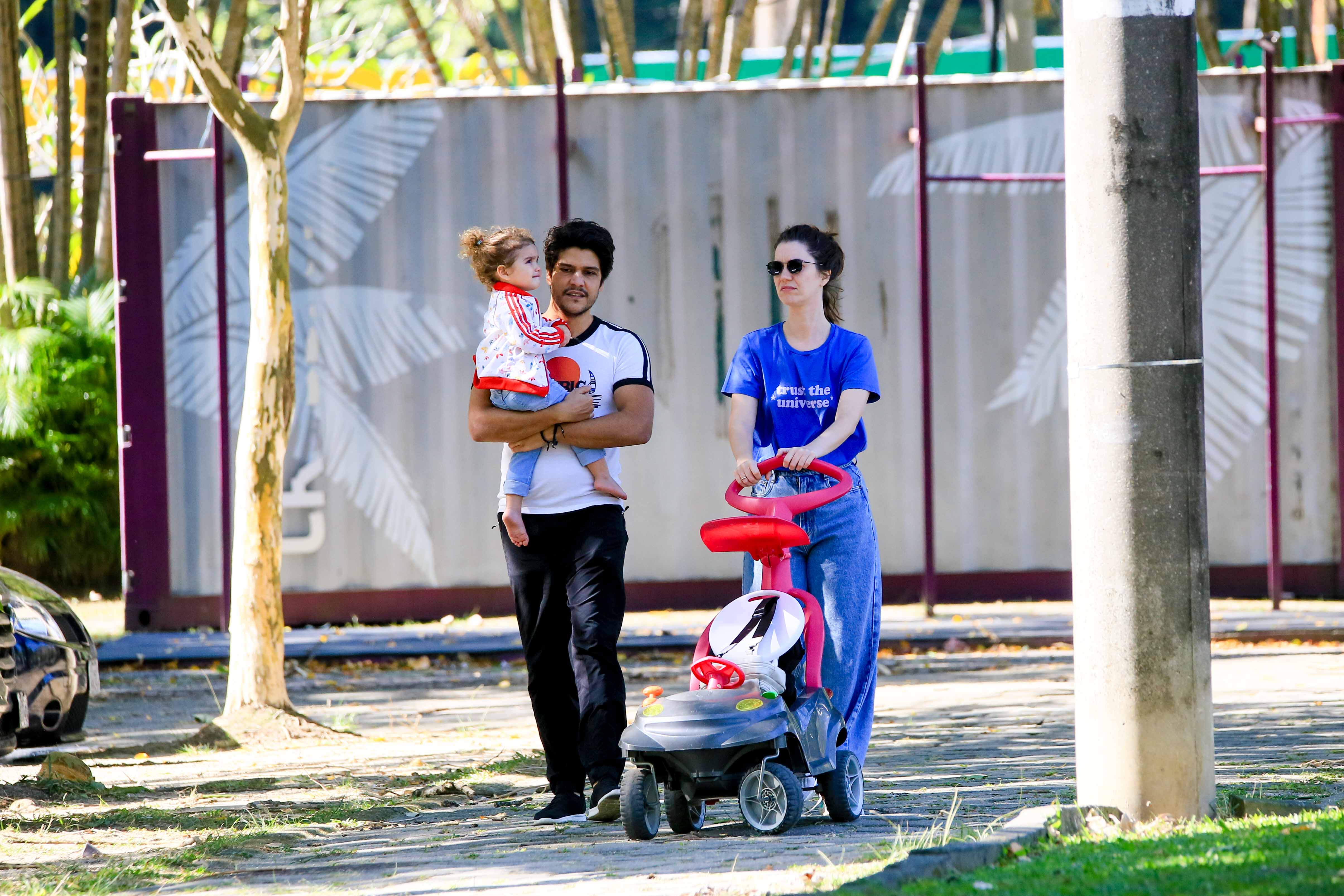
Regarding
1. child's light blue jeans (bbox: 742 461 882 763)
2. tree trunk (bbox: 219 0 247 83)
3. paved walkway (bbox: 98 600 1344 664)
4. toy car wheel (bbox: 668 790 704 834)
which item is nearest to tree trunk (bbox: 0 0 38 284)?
tree trunk (bbox: 219 0 247 83)

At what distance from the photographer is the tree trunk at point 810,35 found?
1562 cm

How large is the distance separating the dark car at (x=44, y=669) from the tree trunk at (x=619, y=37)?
8760 mm

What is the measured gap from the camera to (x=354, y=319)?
37.0ft

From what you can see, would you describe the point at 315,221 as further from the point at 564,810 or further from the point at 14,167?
the point at 564,810

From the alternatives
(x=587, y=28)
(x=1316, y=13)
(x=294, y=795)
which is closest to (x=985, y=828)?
(x=294, y=795)

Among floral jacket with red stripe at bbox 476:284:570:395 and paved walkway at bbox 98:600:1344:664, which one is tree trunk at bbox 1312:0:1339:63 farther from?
floral jacket with red stripe at bbox 476:284:570:395

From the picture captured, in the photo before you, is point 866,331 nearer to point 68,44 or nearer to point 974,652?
point 974,652

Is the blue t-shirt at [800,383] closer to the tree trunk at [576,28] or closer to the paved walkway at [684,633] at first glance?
the paved walkway at [684,633]

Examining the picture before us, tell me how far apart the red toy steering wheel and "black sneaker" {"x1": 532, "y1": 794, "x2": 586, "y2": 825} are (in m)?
0.74

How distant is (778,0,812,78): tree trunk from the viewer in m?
15.5

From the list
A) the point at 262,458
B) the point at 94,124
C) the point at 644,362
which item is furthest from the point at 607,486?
the point at 94,124

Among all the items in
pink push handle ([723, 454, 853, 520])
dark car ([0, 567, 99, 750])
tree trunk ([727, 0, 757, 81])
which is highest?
tree trunk ([727, 0, 757, 81])

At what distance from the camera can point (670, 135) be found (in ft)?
37.2

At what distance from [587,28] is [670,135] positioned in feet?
89.9
